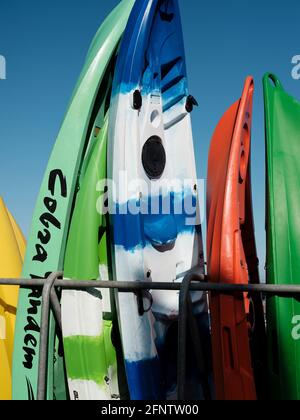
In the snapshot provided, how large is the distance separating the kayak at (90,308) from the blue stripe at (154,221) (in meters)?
0.11

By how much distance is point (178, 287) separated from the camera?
1.67 meters

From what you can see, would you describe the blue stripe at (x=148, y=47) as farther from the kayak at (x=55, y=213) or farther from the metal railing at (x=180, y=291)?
the metal railing at (x=180, y=291)

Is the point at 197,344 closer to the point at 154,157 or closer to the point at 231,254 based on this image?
the point at 231,254

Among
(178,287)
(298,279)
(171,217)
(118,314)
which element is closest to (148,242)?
(171,217)

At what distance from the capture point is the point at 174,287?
167 centimetres

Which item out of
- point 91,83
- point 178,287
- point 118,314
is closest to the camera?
point 178,287

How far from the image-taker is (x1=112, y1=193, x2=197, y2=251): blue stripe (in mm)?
1966

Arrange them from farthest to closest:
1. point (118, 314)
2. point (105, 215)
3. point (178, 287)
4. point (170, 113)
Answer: point (170, 113) < point (105, 215) < point (118, 314) < point (178, 287)

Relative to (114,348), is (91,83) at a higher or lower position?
higher

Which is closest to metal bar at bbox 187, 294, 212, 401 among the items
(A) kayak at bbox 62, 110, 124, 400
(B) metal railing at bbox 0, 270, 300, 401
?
(B) metal railing at bbox 0, 270, 300, 401

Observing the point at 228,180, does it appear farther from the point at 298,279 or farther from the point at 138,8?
the point at 138,8

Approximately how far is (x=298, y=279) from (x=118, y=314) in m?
0.73

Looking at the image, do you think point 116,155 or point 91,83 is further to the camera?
point 91,83

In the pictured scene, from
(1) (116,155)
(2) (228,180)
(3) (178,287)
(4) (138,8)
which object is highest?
(4) (138,8)
